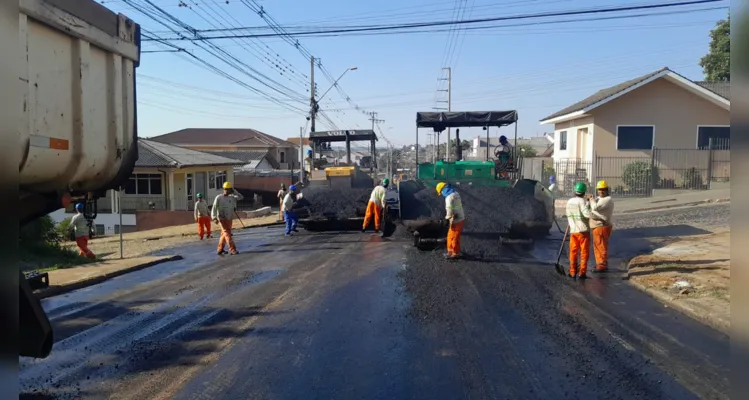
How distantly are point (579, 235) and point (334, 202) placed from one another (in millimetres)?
9210

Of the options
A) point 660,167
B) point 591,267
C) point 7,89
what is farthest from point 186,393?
point 660,167

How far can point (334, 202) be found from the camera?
16.9m

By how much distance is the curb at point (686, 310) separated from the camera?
19.5 feet

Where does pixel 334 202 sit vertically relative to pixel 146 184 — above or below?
below

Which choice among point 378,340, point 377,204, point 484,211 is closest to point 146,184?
point 377,204

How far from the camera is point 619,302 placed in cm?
725

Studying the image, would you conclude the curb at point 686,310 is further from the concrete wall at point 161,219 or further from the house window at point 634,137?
the concrete wall at point 161,219

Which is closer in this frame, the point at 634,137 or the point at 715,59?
the point at 634,137

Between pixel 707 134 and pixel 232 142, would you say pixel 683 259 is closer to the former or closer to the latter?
pixel 707 134

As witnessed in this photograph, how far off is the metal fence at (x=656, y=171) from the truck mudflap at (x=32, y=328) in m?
21.9

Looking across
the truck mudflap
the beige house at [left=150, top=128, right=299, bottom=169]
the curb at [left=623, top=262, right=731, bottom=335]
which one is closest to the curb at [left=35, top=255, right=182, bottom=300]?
the truck mudflap

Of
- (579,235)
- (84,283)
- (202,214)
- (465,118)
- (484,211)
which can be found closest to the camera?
(579,235)

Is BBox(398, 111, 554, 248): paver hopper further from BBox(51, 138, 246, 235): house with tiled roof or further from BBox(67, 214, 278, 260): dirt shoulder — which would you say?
BBox(51, 138, 246, 235): house with tiled roof

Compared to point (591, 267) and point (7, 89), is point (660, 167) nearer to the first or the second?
point (591, 267)
